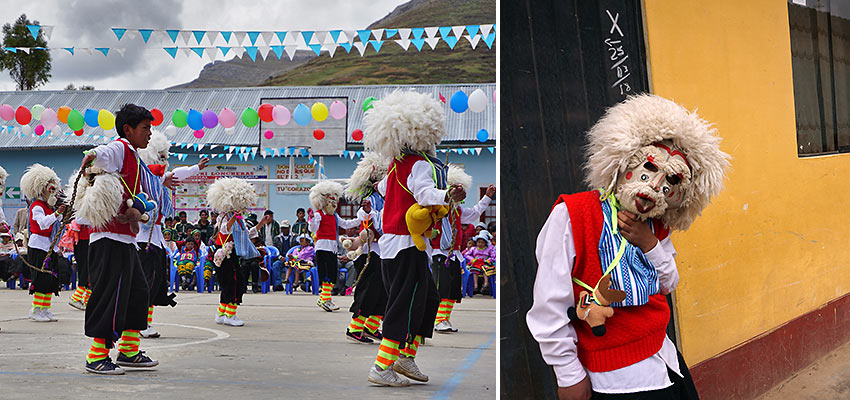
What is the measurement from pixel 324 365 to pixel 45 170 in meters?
5.66

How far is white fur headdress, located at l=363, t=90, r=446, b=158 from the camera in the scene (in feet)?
17.8

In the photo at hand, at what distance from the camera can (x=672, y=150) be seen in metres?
2.73

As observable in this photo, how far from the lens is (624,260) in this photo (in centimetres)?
262

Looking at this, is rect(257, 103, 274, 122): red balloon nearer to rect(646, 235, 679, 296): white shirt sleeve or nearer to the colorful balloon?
the colorful balloon

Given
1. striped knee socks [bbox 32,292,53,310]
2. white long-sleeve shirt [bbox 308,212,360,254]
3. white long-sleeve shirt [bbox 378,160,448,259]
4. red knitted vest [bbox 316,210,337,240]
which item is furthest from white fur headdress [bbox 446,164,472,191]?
striped knee socks [bbox 32,292,53,310]

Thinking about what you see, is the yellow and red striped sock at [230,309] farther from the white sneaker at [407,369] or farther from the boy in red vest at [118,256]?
the white sneaker at [407,369]

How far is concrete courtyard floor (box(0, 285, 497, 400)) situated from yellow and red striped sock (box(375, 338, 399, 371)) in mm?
176

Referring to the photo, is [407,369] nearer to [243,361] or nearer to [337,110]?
[243,361]

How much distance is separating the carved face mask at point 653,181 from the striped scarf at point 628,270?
0.10 meters

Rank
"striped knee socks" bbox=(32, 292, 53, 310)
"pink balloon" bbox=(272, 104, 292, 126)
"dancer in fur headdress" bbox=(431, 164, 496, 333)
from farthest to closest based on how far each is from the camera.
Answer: "pink balloon" bbox=(272, 104, 292, 126) → "striped knee socks" bbox=(32, 292, 53, 310) → "dancer in fur headdress" bbox=(431, 164, 496, 333)

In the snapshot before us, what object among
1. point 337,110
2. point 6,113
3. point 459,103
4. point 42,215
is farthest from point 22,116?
point 459,103

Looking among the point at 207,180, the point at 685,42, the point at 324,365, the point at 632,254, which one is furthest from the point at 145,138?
the point at 207,180

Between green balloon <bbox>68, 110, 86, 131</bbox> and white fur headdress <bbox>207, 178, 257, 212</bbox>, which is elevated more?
green balloon <bbox>68, 110, 86, 131</bbox>

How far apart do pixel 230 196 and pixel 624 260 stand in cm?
769
